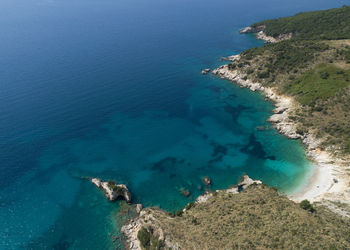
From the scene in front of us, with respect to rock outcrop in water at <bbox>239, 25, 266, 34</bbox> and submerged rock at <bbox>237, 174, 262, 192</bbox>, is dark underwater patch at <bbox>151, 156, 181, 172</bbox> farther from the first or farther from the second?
rock outcrop in water at <bbox>239, 25, 266, 34</bbox>

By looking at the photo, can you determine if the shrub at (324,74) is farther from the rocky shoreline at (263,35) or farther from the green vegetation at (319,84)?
the rocky shoreline at (263,35)

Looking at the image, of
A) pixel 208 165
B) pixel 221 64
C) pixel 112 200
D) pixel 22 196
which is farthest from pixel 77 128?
pixel 221 64

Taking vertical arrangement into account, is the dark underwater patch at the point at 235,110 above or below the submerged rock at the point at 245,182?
above

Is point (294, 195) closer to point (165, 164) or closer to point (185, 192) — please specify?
point (185, 192)

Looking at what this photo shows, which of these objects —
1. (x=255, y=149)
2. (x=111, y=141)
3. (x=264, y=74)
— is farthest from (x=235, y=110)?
(x=111, y=141)

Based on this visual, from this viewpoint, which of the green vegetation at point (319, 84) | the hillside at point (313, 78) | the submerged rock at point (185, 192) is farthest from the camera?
the green vegetation at point (319, 84)

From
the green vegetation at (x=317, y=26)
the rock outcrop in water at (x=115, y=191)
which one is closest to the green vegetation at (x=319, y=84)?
the green vegetation at (x=317, y=26)
